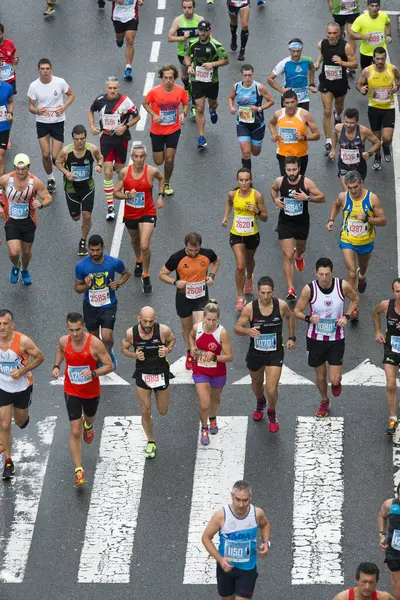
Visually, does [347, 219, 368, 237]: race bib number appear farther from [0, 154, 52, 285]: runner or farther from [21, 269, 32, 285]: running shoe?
[21, 269, 32, 285]: running shoe

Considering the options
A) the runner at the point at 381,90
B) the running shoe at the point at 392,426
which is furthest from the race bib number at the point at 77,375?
the runner at the point at 381,90

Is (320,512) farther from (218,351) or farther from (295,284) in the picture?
(295,284)

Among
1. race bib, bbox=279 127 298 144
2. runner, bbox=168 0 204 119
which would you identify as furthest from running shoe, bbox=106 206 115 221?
runner, bbox=168 0 204 119

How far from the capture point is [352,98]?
26734 millimetres

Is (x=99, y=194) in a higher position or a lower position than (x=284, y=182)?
lower

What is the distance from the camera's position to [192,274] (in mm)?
19953

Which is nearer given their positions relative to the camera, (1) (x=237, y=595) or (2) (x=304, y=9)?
(1) (x=237, y=595)

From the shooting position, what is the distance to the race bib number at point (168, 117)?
77.7 feet

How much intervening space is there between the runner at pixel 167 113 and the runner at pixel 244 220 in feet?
9.33

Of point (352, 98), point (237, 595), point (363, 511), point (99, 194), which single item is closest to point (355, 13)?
point (352, 98)

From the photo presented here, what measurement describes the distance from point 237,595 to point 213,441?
3476mm

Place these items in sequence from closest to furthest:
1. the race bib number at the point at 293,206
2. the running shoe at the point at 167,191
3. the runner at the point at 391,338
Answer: the runner at the point at 391,338
the race bib number at the point at 293,206
the running shoe at the point at 167,191

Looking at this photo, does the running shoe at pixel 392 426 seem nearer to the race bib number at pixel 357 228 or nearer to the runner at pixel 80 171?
the race bib number at pixel 357 228

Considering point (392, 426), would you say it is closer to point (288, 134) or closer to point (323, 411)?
point (323, 411)
